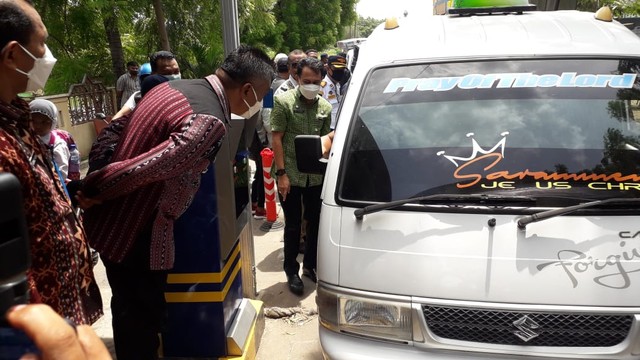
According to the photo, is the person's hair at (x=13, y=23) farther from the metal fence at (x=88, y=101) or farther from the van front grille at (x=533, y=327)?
the metal fence at (x=88, y=101)

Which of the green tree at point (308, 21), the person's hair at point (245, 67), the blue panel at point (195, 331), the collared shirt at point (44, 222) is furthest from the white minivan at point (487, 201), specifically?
the green tree at point (308, 21)

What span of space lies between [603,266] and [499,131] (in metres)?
0.71

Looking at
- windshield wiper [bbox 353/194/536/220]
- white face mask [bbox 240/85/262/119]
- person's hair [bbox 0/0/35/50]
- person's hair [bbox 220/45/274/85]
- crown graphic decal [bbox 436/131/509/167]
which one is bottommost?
windshield wiper [bbox 353/194/536/220]

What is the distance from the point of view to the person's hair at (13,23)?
151 centimetres

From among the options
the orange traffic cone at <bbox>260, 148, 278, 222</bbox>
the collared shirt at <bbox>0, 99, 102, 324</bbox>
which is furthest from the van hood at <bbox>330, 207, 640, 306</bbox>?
the orange traffic cone at <bbox>260, 148, 278, 222</bbox>

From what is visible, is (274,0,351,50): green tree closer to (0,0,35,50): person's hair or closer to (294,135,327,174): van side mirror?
(294,135,327,174): van side mirror

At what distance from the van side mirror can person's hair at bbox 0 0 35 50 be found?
1.33 metres

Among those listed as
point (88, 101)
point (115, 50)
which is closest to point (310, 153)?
point (88, 101)

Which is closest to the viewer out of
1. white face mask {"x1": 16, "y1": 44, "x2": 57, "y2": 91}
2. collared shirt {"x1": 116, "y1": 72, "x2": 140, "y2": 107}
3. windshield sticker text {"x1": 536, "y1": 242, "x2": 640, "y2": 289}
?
white face mask {"x1": 16, "y1": 44, "x2": 57, "y2": 91}

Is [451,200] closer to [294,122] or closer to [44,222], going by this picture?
[44,222]

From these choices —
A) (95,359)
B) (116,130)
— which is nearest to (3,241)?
(95,359)

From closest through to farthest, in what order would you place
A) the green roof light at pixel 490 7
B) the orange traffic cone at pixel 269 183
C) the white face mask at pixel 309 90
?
the green roof light at pixel 490 7 < the white face mask at pixel 309 90 < the orange traffic cone at pixel 269 183

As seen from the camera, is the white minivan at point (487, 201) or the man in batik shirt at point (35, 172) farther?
the white minivan at point (487, 201)

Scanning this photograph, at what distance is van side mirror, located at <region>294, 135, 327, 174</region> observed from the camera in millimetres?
2566
